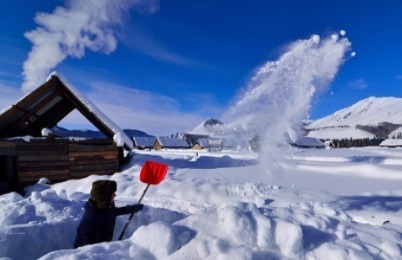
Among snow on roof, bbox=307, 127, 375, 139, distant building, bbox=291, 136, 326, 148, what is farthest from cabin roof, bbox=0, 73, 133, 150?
snow on roof, bbox=307, 127, 375, 139

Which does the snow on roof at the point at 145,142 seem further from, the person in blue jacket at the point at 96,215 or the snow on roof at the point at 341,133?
the snow on roof at the point at 341,133

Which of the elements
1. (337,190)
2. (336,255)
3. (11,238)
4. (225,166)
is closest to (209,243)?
(336,255)

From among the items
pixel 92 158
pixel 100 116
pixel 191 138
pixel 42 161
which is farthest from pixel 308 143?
pixel 42 161

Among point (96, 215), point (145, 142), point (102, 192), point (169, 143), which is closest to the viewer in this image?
point (102, 192)

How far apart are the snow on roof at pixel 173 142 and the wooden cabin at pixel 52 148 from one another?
49926mm

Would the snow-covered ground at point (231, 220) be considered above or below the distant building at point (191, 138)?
below

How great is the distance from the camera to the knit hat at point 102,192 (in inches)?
179

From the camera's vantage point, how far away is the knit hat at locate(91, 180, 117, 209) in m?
4.55

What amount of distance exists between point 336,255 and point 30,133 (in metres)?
14.6

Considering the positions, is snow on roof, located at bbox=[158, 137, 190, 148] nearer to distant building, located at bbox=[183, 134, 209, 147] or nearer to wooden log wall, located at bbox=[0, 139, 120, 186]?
distant building, located at bbox=[183, 134, 209, 147]

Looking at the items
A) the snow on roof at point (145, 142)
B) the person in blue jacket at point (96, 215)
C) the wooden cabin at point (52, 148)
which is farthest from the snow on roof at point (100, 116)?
the snow on roof at point (145, 142)

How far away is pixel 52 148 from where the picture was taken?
40.5 ft

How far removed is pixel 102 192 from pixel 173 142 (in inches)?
2389

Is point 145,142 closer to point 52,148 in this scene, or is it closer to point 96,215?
point 52,148
